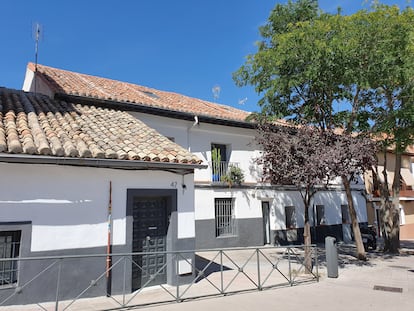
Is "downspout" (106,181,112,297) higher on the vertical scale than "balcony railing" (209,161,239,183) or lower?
lower

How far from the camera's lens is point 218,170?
50.7ft

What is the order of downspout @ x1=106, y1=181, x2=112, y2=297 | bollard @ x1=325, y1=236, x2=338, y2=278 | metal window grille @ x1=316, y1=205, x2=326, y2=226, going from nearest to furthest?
downspout @ x1=106, y1=181, x2=112, y2=297 → bollard @ x1=325, y1=236, x2=338, y2=278 → metal window grille @ x1=316, y1=205, x2=326, y2=226

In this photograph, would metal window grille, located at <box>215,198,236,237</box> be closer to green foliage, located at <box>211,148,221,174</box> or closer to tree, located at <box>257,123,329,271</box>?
green foliage, located at <box>211,148,221,174</box>

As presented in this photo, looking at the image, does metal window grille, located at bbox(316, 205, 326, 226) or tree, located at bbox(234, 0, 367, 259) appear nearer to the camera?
tree, located at bbox(234, 0, 367, 259)

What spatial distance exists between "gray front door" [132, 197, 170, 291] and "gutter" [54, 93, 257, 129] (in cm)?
Result: 475

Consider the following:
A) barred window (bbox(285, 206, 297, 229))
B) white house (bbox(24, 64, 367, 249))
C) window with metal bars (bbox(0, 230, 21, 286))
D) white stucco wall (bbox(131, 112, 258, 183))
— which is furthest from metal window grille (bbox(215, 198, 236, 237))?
window with metal bars (bbox(0, 230, 21, 286))

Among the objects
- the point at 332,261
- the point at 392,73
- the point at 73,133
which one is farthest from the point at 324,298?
the point at 392,73

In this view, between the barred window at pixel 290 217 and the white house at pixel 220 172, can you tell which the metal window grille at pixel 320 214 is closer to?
the white house at pixel 220 172

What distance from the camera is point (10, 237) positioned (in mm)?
6512

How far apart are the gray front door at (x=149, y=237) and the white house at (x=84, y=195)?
0.03 metres

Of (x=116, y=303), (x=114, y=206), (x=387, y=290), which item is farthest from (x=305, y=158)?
(x=116, y=303)

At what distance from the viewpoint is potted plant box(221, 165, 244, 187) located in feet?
50.3

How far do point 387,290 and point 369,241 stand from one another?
341 inches

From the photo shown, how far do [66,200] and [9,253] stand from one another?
4.82 ft
